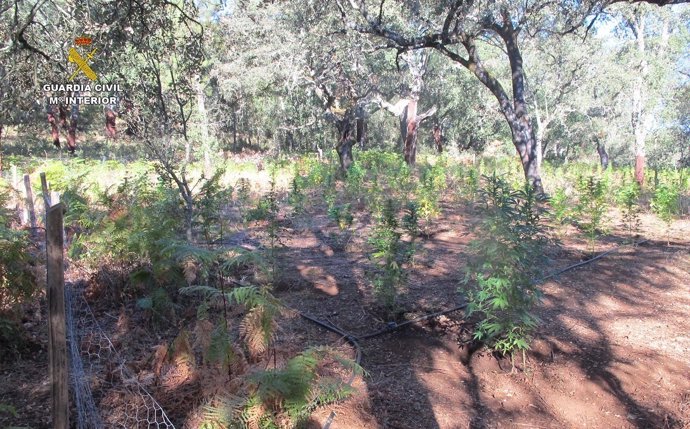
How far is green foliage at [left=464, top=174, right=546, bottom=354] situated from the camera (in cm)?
404

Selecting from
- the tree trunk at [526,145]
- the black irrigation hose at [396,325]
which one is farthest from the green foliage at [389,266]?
the tree trunk at [526,145]

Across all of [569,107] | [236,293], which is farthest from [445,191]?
[569,107]

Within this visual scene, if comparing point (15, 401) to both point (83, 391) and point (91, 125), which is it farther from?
point (91, 125)

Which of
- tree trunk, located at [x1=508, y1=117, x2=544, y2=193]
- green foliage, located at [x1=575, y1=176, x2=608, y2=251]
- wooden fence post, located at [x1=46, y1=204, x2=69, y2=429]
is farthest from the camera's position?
tree trunk, located at [x1=508, y1=117, x2=544, y2=193]

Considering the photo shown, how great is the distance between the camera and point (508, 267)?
4098mm

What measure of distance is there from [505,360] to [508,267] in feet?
3.23

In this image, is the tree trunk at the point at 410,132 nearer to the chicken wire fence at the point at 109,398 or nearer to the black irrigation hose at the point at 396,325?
the black irrigation hose at the point at 396,325

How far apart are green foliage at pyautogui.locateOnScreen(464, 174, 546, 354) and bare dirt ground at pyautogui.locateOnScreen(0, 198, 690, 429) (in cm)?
28

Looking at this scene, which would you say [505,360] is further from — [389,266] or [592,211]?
[592,211]

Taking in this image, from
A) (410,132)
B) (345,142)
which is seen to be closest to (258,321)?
(345,142)

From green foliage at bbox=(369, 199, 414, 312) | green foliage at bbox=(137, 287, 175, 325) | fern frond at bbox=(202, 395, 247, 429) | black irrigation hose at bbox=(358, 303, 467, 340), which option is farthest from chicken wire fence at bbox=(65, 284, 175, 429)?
green foliage at bbox=(369, 199, 414, 312)

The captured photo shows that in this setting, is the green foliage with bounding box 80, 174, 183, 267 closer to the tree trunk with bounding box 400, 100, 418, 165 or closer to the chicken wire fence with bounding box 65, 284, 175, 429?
the chicken wire fence with bounding box 65, 284, 175, 429

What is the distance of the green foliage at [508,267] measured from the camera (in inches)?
159

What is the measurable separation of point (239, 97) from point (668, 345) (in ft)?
93.5
